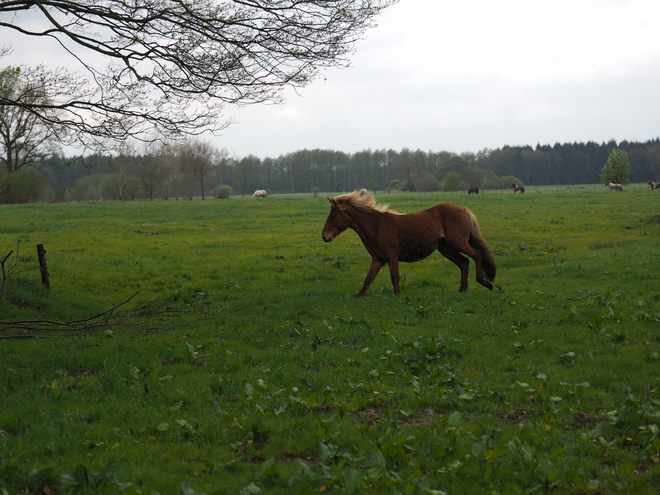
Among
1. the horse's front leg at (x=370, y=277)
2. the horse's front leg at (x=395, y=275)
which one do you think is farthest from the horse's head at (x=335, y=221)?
the horse's front leg at (x=395, y=275)

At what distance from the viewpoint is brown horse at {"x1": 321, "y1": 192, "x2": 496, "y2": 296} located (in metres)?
13.4

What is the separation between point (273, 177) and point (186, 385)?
133 m

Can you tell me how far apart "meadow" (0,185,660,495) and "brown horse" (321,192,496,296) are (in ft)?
2.72

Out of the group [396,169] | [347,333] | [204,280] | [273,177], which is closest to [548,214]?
[204,280]

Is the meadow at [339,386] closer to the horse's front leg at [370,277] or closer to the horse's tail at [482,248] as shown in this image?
the horse's front leg at [370,277]

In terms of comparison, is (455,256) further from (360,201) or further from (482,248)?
(360,201)

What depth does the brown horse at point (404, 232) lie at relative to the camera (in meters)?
13.4

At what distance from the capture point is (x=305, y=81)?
12562 millimetres

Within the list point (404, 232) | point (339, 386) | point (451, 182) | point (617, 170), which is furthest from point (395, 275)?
point (617, 170)

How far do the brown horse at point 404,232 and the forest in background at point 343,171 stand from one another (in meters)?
68.9

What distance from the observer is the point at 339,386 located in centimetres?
704

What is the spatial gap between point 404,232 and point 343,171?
13259 centimetres

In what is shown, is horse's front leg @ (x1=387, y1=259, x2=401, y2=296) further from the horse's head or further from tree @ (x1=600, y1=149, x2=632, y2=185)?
tree @ (x1=600, y1=149, x2=632, y2=185)

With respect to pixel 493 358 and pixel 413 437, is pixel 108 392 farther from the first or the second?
pixel 493 358
